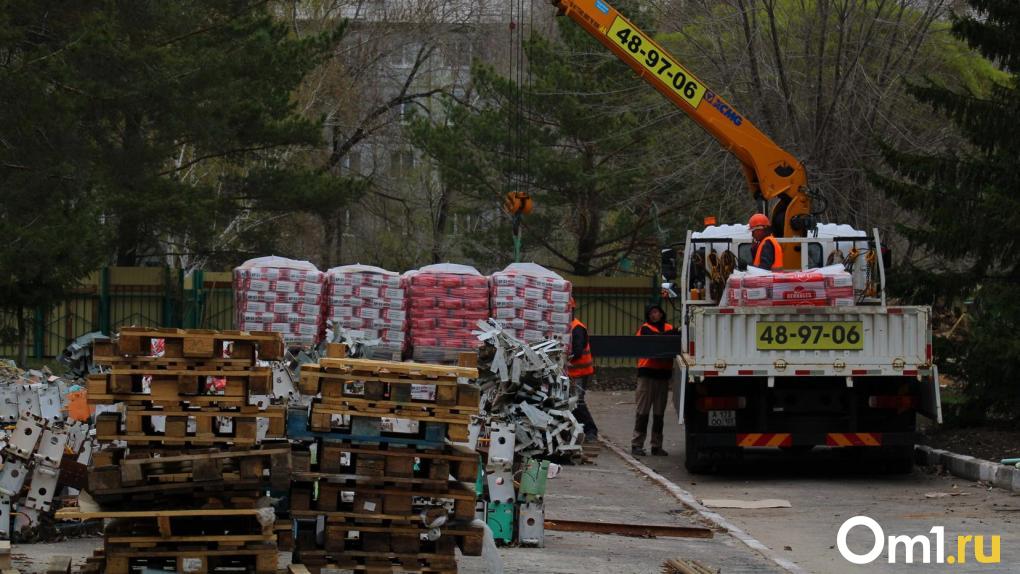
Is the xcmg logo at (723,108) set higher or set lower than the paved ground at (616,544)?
higher

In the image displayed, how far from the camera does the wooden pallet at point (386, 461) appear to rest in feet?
30.2

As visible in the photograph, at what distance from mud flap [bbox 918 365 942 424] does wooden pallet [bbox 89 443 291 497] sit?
9316 millimetres

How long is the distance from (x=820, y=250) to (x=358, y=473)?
35.2 feet

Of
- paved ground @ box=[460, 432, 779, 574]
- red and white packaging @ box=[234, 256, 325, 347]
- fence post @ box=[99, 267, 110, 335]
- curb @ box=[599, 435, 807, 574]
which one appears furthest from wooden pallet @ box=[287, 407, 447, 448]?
fence post @ box=[99, 267, 110, 335]

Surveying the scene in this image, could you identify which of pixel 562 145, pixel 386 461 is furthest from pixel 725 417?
pixel 562 145

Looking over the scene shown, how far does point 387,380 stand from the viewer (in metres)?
9.17

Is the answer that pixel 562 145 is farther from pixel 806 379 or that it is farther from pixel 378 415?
pixel 378 415

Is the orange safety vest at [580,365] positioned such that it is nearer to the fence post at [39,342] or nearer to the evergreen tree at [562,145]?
the evergreen tree at [562,145]

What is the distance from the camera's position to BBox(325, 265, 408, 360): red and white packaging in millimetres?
20641

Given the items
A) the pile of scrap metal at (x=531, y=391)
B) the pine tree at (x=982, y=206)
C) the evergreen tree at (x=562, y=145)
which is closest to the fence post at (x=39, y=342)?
the evergreen tree at (x=562, y=145)

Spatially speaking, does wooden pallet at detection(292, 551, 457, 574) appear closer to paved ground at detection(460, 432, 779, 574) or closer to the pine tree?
paved ground at detection(460, 432, 779, 574)

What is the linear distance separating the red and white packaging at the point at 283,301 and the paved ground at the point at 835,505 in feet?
17.4

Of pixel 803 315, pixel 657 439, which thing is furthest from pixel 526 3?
pixel 803 315

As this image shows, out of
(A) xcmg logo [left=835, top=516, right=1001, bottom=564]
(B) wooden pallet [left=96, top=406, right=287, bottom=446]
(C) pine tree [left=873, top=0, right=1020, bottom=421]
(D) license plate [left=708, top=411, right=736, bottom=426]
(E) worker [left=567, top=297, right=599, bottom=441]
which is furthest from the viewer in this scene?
(E) worker [left=567, top=297, right=599, bottom=441]
